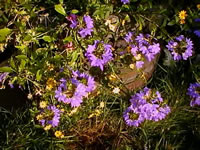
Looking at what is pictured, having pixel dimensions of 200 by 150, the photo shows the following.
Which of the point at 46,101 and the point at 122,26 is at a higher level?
the point at 122,26

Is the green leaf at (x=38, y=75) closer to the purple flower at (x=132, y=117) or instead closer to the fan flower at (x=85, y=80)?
the fan flower at (x=85, y=80)

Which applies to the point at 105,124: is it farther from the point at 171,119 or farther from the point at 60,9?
the point at 60,9

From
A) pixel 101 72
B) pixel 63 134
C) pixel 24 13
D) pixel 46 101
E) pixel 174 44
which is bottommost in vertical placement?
pixel 63 134

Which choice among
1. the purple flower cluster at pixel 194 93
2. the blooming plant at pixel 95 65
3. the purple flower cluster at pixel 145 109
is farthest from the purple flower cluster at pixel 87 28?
the purple flower cluster at pixel 194 93

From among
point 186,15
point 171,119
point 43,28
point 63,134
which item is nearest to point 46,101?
point 63,134

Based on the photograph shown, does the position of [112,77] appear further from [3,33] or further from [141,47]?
[3,33]

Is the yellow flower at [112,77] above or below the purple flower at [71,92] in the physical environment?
above
